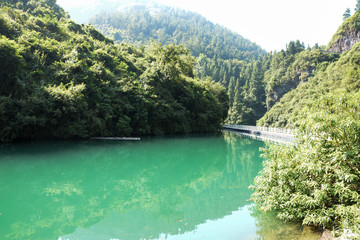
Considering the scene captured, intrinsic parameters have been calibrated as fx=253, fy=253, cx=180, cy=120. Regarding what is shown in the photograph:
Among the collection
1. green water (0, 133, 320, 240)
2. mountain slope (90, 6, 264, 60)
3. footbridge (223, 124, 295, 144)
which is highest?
mountain slope (90, 6, 264, 60)

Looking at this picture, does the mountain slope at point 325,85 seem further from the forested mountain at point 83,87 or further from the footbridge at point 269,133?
the forested mountain at point 83,87

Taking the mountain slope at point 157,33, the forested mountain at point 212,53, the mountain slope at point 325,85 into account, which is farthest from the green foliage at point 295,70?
the mountain slope at point 157,33

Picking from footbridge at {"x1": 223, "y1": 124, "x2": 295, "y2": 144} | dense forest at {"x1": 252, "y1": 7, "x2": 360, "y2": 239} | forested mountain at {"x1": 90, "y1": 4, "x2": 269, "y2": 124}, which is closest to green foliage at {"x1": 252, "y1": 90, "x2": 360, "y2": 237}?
dense forest at {"x1": 252, "y1": 7, "x2": 360, "y2": 239}

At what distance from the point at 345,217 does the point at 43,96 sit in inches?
868

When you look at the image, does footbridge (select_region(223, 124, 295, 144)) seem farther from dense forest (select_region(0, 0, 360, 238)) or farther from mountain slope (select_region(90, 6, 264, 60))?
mountain slope (select_region(90, 6, 264, 60))

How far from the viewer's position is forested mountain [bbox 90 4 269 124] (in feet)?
228

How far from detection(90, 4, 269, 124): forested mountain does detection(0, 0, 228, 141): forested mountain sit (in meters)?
10.4

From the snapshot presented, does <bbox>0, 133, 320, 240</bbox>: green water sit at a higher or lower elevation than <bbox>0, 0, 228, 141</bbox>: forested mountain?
lower

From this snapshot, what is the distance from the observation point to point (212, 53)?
125 metres

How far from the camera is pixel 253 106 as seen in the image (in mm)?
69688

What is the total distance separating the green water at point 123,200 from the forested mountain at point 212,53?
108 ft

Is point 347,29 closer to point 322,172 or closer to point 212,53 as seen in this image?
point 322,172

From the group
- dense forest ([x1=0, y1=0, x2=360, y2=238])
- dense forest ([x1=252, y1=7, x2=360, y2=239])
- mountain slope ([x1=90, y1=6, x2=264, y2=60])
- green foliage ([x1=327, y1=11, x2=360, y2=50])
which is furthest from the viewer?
mountain slope ([x1=90, y1=6, x2=264, y2=60])

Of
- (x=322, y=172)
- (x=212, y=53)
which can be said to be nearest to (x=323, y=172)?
(x=322, y=172)
